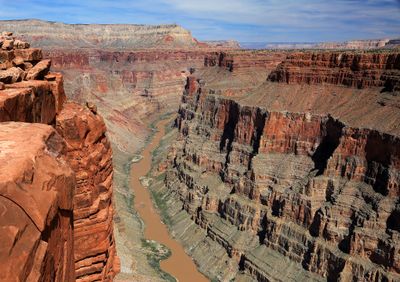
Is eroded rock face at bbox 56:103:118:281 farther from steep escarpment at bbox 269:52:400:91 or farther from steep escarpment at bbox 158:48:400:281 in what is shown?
steep escarpment at bbox 269:52:400:91

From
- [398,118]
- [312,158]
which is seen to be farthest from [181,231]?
[398,118]

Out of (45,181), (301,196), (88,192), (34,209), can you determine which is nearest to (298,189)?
(301,196)

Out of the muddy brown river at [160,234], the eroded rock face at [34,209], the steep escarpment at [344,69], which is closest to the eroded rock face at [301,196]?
the muddy brown river at [160,234]

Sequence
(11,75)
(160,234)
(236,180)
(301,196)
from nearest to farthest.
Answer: (11,75) → (301,196) → (236,180) → (160,234)

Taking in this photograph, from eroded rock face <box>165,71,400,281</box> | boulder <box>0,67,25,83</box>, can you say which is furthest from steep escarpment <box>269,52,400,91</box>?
boulder <box>0,67,25,83</box>

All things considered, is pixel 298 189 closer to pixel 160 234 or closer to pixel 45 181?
pixel 160 234

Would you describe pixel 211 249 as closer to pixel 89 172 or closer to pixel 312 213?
pixel 312 213
